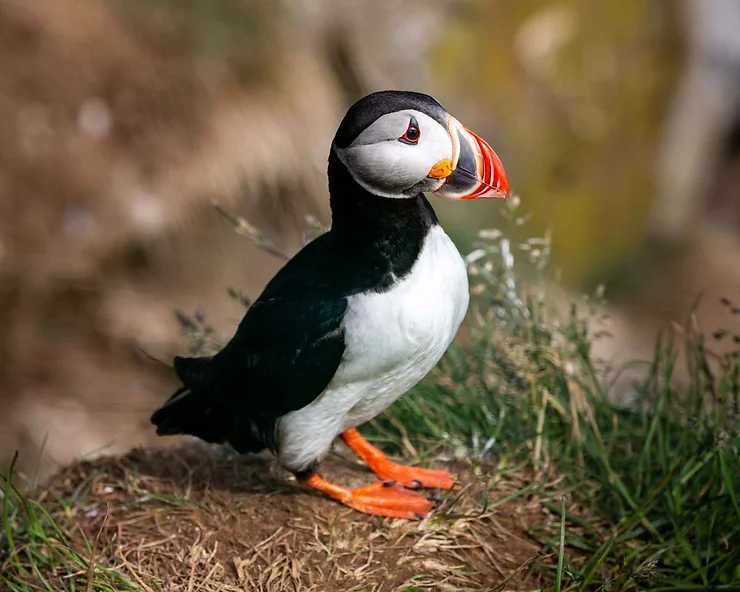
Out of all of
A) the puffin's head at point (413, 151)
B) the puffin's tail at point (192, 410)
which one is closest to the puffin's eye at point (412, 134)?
the puffin's head at point (413, 151)

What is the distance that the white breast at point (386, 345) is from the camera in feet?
6.63

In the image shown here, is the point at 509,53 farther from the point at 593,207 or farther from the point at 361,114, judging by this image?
the point at 361,114

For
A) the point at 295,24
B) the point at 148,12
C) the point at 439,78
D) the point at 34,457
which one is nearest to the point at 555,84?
the point at 439,78

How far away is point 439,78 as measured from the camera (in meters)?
6.30

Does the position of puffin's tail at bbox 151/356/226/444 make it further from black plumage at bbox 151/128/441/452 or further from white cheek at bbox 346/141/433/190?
white cheek at bbox 346/141/433/190

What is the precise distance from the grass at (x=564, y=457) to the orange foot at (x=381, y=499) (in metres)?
0.09

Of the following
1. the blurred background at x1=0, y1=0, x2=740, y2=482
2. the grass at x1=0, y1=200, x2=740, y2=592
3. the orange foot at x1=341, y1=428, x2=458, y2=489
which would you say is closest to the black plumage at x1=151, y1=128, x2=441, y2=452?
the orange foot at x1=341, y1=428, x2=458, y2=489

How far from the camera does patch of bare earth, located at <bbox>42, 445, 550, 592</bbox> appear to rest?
2.18m

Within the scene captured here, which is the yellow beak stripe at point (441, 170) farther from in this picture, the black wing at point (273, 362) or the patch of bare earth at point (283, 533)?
the patch of bare earth at point (283, 533)

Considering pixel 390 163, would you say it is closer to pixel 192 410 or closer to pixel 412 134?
pixel 412 134

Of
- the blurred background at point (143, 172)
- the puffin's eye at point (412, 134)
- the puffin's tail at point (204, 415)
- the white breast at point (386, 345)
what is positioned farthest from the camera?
the blurred background at point (143, 172)

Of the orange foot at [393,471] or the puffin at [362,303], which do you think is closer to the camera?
the puffin at [362,303]

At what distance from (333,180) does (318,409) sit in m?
0.60

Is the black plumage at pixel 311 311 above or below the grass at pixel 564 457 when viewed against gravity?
above
